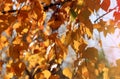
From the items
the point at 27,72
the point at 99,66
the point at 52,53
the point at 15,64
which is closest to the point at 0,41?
the point at 15,64

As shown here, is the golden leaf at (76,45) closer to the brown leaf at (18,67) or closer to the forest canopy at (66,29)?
the forest canopy at (66,29)

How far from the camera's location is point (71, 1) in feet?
5.11

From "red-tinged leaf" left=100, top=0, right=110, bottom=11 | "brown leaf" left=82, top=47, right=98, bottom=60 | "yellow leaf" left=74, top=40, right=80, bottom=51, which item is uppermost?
"red-tinged leaf" left=100, top=0, right=110, bottom=11

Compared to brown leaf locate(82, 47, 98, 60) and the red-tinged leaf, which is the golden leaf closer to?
brown leaf locate(82, 47, 98, 60)

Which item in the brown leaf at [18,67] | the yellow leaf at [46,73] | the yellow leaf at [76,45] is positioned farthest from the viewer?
the yellow leaf at [46,73]

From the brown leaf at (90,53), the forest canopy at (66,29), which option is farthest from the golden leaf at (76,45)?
the brown leaf at (90,53)

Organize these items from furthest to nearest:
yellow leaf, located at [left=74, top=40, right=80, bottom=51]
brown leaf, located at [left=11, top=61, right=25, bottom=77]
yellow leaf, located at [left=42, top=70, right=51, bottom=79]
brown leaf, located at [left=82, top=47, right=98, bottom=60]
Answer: yellow leaf, located at [left=42, top=70, right=51, bottom=79] < brown leaf, located at [left=11, top=61, right=25, bottom=77] < yellow leaf, located at [left=74, top=40, right=80, bottom=51] < brown leaf, located at [left=82, top=47, right=98, bottom=60]

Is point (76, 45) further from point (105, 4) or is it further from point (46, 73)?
point (46, 73)

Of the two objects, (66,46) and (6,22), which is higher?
(6,22)

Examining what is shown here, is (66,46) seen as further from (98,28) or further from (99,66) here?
(99,66)

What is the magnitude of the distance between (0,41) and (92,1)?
1.09 meters

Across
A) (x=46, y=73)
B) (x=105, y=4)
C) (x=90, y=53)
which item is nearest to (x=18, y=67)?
(x=46, y=73)

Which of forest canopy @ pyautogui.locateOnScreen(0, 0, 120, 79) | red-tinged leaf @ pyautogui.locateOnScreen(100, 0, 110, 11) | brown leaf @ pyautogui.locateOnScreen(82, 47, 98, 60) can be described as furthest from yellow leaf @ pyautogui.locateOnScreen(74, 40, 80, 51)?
red-tinged leaf @ pyautogui.locateOnScreen(100, 0, 110, 11)

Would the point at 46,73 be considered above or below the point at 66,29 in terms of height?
below
